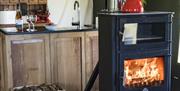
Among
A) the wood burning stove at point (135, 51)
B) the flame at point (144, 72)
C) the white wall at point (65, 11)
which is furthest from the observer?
the white wall at point (65, 11)

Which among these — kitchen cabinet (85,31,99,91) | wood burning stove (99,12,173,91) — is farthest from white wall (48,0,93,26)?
wood burning stove (99,12,173,91)

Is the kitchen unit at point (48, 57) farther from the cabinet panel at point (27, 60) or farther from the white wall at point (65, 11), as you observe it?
the white wall at point (65, 11)

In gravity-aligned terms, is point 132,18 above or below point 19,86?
above

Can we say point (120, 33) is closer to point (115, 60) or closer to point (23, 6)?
point (115, 60)

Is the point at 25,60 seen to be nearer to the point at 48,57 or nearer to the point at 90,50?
the point at 48,57

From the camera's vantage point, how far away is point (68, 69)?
391 centimetres

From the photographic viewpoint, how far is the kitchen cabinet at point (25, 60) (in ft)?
11.9

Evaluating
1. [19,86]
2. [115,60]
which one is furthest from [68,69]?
[115,60]

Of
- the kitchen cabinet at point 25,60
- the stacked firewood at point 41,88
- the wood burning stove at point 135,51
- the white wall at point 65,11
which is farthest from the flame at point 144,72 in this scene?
the white wall at point 65,11

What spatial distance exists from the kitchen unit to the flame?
1149mm

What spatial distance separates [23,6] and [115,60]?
11.8ft

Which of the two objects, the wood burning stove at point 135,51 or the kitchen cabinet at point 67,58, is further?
the kitchen cabinet at point 67,58

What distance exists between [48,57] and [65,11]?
265cm

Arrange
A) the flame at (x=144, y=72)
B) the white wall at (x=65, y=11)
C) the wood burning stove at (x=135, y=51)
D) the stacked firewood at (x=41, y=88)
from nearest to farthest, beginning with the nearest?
the wood burning stove at (x=135, y=51) < the flame at (x=144, y=72) < the stacked firewood at (x=41, y=88) < the white wall at (x=65, y=11)
